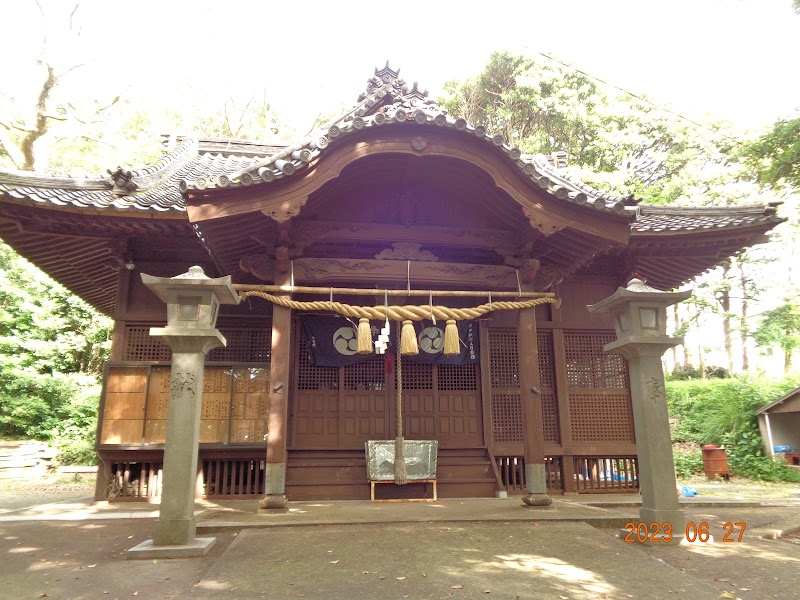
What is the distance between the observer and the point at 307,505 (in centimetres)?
756

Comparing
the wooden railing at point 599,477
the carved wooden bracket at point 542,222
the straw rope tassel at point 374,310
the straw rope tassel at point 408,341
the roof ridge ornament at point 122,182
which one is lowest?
the wooden railing at point 599,477

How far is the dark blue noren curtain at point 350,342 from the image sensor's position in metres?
8.95

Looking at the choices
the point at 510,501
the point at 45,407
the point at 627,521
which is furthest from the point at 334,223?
the point at 45,407

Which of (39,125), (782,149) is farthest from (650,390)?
(39,125)

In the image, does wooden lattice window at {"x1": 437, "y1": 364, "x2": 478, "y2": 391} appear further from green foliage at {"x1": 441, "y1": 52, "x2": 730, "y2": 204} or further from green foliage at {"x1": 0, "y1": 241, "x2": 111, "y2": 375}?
green foliage at {"x1": 0, "y1": 241, "x2": 111, "y2": 375}

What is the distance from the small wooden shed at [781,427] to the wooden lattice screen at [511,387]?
11538 mm

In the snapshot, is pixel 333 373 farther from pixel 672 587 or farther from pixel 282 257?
pixel 672 587

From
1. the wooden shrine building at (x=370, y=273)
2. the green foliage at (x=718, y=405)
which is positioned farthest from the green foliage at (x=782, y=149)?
the green foliage at (x=718, y=405)

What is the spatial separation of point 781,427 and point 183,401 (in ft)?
64.1

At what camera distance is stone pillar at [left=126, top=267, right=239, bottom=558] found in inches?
199

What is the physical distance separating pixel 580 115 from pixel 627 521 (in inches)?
881

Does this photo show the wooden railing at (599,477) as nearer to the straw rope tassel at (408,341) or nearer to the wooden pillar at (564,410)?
the wooden pillar at (564,410)

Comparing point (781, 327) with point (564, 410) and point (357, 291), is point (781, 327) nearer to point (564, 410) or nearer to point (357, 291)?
point (564, 410)

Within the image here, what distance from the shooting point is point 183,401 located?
5.34 meters
